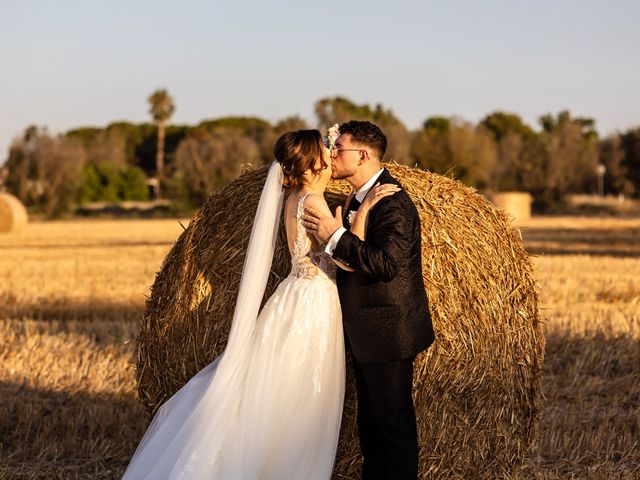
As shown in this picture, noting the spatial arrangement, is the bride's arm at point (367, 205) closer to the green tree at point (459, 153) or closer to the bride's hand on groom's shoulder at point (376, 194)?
the bride's hand on groom's shoulder at point (376, 194)

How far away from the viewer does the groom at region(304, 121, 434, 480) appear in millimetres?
4848

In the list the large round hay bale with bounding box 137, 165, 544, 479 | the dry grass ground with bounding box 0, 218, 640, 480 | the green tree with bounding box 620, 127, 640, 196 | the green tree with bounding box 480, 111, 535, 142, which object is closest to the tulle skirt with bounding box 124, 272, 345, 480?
the large round hay bale with bounding box 137, 165, 544, 479

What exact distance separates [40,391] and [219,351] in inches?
104

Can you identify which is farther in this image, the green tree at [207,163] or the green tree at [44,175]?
the green tree at [207,163]

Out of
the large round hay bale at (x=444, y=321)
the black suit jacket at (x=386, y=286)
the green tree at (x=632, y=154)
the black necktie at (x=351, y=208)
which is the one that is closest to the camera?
the black suit jacket at (x=386, y=286)

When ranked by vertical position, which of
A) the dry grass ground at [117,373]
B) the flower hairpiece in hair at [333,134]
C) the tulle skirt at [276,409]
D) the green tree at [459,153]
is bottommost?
the dry grass ground at [117,373]

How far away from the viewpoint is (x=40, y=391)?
7812 millimetres

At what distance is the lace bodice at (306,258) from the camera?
203 inches

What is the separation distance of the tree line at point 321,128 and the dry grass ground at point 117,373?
24.9 m

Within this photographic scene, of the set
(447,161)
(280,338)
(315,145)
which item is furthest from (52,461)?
(447,161)

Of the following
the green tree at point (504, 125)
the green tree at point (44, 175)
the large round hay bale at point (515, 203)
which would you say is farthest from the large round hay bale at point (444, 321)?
the green tree at point (504, 125)

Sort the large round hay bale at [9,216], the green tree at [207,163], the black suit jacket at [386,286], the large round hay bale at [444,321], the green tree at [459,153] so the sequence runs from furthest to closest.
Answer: the green tree at [459,153]
the green tree at [207,163]
the large round hay bale at [9,216]
the large round hay bale at [444,321]
the black suit jacket at [386,286]

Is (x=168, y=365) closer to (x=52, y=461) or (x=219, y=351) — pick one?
(x=219, y=351)

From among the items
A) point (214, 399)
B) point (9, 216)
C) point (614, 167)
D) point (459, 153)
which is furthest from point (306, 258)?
point (614, 167)
